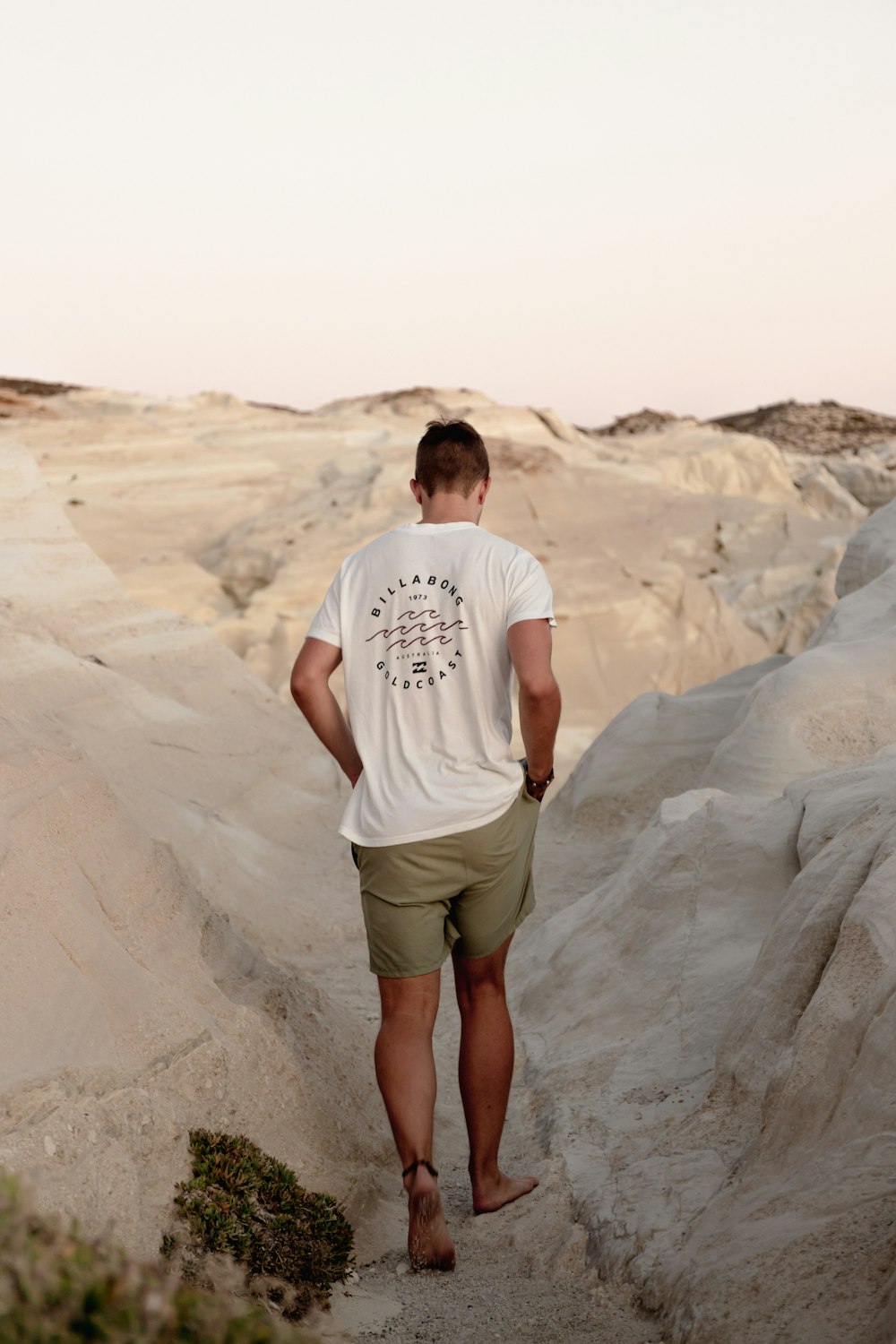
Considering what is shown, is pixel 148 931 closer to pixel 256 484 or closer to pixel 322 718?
pixel 322 718

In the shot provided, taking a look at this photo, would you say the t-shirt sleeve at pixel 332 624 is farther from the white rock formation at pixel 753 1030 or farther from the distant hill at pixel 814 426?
the distant hill at pixel 814 426

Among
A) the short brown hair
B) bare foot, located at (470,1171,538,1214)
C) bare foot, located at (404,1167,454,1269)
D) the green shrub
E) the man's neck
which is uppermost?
the short brown hair

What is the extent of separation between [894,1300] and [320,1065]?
2.18m

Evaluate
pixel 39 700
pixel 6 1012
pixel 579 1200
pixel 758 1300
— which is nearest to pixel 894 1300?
pixel 758 1300

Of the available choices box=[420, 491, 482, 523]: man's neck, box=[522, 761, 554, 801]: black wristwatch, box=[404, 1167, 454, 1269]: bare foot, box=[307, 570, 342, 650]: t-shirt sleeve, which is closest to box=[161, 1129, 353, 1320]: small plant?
box=[404, 1167, 454, 1269]: bare foot

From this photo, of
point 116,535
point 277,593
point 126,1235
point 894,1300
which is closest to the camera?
point 894,1300

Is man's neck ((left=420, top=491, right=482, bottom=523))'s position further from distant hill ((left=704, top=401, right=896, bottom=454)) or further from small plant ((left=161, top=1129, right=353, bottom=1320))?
distant hill ((left=704, top=401, right=896, bottom=454))

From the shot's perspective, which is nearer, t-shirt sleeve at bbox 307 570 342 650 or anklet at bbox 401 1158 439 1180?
anklet at bbox 401 1158 439 1180

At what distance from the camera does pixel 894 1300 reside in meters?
2.27

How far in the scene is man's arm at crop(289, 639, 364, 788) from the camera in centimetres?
334

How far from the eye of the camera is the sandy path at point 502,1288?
9.24 ft

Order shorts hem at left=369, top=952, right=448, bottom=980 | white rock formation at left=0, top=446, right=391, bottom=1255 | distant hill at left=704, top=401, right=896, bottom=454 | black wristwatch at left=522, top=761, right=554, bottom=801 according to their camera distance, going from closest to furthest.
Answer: white rock formation at left=0, top=446, right=391, bottom=1255
shorts hem at left=369, top=952, right=448, bottom=980
black wristwatch at left=522, top=761, right=554, bottom=801
distant hill at left=704, top=401, right=896, bottom=454

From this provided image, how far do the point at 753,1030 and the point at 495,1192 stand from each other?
887mm

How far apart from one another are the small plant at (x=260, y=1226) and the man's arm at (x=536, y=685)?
1345 millimetres
